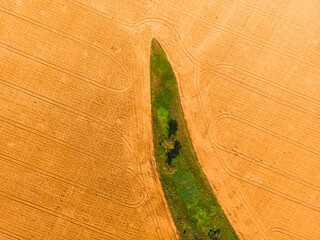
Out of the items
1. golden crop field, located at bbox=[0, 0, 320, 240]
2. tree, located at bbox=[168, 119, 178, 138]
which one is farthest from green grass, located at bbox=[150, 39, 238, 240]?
golden crop field, located at bbox=[0, 0, 320, 240]

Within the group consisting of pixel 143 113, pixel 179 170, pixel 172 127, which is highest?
pixel 143 113

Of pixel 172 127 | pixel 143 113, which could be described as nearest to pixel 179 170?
pixel 172 127

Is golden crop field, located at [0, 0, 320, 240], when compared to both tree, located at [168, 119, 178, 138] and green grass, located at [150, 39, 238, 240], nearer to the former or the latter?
green grass, located at [150, 39, 238, 240]

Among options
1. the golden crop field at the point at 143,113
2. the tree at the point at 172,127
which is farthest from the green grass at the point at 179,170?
the golden crop field at the point at 143,113

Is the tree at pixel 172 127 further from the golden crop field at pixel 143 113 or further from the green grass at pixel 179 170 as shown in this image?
the golden crop field at pixel 143 113

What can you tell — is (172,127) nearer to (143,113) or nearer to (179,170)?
(143,113)

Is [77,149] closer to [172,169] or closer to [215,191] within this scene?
[172,169]
